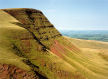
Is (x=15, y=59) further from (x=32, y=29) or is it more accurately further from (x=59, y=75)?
(x=32, y=29)

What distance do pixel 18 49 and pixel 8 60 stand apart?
8499 millimetres

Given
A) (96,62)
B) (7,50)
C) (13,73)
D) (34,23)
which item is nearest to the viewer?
(13,73)

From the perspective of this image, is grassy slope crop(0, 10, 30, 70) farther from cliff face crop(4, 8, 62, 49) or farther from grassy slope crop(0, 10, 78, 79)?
cliff face crop(4, 8, 62, 49)

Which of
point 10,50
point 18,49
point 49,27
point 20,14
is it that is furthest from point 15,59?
point 49,27

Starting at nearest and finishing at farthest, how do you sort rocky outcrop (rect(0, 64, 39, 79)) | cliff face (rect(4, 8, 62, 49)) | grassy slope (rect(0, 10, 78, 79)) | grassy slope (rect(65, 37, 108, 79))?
1. rocky outcrop (rect(0, 64, 39, 79))
2. grassy slope (rect(0, 10, 78, 79))
3. grassy slope (rect(65, 37, 108, 79))
4. cliff face (rect(4, 8, 62, 49))

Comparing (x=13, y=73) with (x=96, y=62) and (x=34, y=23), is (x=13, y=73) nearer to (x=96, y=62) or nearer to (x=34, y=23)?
(x=34, y=23)

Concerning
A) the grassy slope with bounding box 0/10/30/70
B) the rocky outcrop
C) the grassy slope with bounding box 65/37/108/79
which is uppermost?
the grassy slope with bounding box 0/10/30/70

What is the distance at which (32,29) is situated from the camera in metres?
68.9

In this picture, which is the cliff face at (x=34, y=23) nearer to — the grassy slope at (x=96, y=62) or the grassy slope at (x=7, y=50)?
the grassy slope at (x=96, y=62)

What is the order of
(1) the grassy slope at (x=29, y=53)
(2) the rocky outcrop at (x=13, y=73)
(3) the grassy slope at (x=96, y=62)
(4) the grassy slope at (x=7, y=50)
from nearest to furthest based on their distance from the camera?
(2) the rocky outcrop at (x=13, y=73) < (4) the grassy slope at (x=7, y=50) < (1) the grassy slope at (x=29, y=53) < (3) the grassy slope at (x=96, y=62)

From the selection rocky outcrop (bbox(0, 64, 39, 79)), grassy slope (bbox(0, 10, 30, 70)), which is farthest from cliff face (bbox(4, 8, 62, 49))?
rocky outcrop (bbox(0, 64, 39, 79))

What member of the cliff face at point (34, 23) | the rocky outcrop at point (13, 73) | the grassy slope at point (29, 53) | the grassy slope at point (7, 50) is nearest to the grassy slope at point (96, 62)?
the cliff face at point (34, 23)

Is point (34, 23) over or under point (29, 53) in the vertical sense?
over

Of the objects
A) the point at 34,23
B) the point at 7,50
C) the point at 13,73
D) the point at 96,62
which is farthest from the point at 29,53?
the point at 96,62
